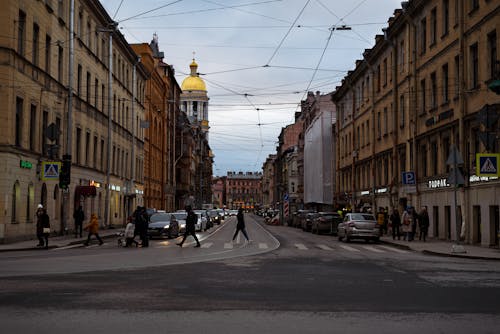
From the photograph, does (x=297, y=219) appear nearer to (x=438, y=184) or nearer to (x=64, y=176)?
(x=438, y=184)

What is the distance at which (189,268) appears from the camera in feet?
56.4

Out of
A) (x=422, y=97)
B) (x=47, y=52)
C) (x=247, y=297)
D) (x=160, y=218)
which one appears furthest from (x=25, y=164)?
(x=422, y=97)

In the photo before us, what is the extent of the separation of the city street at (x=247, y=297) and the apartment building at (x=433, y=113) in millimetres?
9277

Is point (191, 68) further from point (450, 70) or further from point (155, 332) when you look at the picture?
point (155, 332)

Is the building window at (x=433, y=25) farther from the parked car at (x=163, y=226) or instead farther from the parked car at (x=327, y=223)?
the parked car at (x=163, y=226)

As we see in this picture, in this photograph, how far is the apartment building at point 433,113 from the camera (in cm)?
2789

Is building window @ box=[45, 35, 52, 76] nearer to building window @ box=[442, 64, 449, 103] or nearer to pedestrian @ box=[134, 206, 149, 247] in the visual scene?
pedestrian @ box=[134, 206, 149, 247]

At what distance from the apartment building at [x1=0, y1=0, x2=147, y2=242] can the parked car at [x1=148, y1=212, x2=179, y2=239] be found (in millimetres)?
4507

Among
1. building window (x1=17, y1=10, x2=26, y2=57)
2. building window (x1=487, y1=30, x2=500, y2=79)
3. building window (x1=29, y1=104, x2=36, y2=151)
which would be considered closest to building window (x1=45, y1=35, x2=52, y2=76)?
building window (x1=29, y1=104, x2=36, y2=151)

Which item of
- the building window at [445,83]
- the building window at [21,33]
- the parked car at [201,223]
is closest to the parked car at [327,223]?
the parked car at [201,223]

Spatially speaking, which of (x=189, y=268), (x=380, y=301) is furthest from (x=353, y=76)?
(x=380, y=301)

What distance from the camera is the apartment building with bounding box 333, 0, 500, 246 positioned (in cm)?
2789

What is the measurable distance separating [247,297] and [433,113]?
26.0m

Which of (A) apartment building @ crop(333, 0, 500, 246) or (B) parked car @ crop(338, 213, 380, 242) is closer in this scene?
(A) apartment building @ crop(333, 0, 500, 246)
